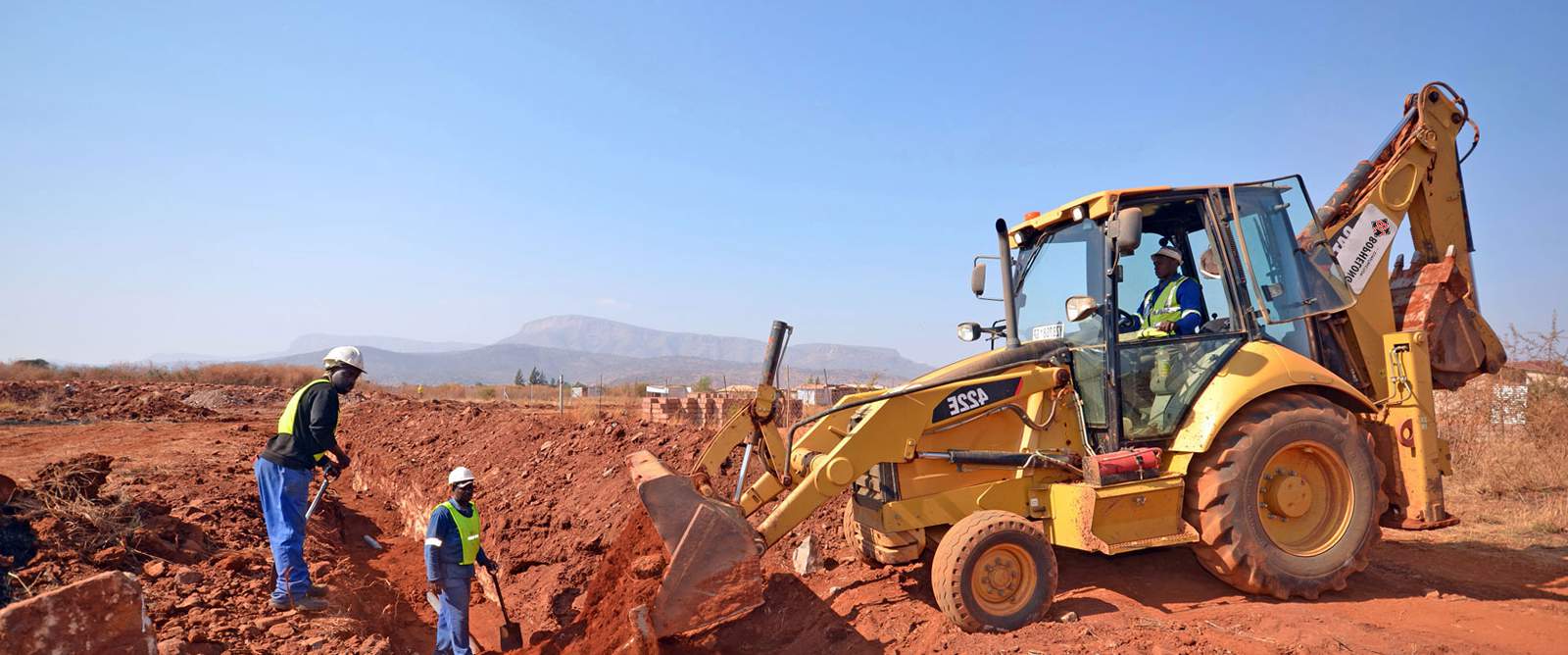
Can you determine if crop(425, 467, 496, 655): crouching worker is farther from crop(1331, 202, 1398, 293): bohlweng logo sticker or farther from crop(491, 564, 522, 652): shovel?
crop(1331, 202, 1398, 293): bohlweng logo sticker

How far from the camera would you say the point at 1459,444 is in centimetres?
1216

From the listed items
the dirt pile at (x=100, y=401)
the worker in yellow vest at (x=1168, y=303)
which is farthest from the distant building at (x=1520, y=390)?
the dirt pile at (x=100, y=401)

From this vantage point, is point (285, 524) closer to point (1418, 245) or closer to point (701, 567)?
point (701, 567)

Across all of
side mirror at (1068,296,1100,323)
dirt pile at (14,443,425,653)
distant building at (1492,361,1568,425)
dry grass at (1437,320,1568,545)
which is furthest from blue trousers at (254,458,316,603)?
distant building at (1492,361,1568,425)

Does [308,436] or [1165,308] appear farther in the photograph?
[308,436]

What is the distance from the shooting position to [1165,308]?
5727mm

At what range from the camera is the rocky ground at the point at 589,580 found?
4.78 metres

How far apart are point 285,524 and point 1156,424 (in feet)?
19.3

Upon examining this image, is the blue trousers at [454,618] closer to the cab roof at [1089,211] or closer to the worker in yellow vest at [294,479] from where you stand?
the worker in yellow vest at [294,479]

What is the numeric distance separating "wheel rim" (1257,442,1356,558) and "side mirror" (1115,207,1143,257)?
1689mm

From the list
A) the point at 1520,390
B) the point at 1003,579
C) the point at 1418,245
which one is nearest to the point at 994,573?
the point at 1003,579

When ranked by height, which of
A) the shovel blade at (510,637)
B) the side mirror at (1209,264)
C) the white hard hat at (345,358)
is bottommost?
the shovel blade at (510,637)

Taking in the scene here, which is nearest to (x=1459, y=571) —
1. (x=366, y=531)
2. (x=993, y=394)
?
(x=993, y=394)

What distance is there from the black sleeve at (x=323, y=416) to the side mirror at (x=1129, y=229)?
5.32 metres
